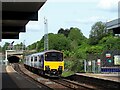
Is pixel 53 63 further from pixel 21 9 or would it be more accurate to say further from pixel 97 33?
→ pixel 97 33

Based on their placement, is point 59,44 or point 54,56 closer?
point 54,56

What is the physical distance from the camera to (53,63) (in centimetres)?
3728

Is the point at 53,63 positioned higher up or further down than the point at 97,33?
further down

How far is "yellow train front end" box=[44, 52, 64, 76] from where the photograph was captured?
3688 cm

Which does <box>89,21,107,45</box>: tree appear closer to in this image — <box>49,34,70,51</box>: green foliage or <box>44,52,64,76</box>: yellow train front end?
<box>49,34,70,51</box>: green foliage

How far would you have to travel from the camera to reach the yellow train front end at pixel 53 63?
121 feet

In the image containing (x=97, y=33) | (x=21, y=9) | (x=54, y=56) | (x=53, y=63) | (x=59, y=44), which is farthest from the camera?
(x=97, y=33)

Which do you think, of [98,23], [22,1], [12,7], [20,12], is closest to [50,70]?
[20,12]

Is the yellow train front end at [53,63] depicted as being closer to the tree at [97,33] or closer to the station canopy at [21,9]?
the station canopy at [21,9]

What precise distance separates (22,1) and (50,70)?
1533 cm

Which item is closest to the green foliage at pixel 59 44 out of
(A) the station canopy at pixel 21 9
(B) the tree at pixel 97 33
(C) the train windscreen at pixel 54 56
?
(B) the tree at pixel 97 33

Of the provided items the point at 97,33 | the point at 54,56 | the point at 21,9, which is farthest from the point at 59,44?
the point at 21,9

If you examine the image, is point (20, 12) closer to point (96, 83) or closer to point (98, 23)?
point (96, 83)

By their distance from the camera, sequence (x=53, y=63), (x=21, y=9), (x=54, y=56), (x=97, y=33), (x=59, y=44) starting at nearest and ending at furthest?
(x=21, y=9) → (x=53, y=63) → (x=54, y=56) → (x=59, y=44) → (x=97, y=33)
